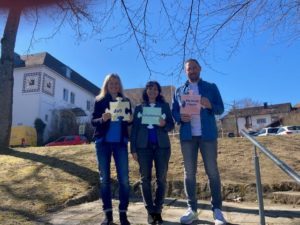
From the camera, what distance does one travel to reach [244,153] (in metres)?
9.14

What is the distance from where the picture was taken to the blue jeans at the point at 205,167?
512 cm

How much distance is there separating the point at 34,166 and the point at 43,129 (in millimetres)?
34543

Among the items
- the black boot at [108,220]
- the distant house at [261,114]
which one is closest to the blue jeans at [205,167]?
the black boot at [108,220]

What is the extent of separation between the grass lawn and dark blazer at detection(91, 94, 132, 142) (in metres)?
1.59

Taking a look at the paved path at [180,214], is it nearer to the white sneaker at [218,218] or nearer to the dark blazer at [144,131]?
the white sneaker at [218,218]

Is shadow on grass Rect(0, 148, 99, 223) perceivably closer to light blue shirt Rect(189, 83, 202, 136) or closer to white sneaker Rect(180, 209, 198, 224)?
white sneaker Rect(180, 209, 198, 224)

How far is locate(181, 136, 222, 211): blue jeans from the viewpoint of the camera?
5.12 meters

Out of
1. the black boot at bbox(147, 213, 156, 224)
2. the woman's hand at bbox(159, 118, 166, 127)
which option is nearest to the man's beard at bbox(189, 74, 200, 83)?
the woman's hand at bbox(159, 118, 166, 127)

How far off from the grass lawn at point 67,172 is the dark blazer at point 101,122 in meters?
1.59

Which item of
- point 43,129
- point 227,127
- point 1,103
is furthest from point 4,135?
point 227,127

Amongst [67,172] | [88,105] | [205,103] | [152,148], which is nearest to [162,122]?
[152,148]

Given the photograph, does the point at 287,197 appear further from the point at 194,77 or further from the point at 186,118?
the point at 194,77

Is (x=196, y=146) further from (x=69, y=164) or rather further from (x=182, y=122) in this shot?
(x=69, y=164)

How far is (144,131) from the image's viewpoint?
5.38m
